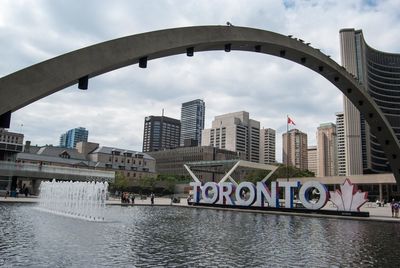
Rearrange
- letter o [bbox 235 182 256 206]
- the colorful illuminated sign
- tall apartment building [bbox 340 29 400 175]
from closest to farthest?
the colorful illuminated sign, letter o [bbox 235 182 256 206], tall apartment building [bbox 340 29 400 175]

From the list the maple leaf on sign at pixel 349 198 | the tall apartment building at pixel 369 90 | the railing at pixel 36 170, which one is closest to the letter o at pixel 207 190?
the maple leaf on sign at pixel 349 198

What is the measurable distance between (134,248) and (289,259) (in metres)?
5.69

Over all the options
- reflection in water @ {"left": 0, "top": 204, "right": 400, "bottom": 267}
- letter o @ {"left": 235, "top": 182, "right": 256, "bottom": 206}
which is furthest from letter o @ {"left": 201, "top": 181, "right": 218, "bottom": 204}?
reflection in water @ {"left": 0, "top": 204, "right": 400, "bottom": 267}

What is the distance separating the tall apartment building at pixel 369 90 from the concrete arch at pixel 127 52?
146 m

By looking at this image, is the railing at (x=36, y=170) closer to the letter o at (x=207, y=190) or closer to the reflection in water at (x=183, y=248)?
the letter o at (x=207, y=190)

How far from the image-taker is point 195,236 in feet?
59.8

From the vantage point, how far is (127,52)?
35.8ft

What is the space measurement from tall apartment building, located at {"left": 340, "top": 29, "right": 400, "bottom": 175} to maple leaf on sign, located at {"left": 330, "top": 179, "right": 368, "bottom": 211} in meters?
126

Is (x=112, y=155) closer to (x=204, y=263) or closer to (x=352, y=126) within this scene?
(x=352, y=126)

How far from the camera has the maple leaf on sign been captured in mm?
34500

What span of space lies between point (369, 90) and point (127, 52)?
15616cm

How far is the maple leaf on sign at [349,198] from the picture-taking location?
113ft

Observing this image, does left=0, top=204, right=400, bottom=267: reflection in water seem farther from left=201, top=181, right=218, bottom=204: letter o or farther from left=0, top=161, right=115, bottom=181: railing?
left=0, top=161, right=115, bottom=181: railing

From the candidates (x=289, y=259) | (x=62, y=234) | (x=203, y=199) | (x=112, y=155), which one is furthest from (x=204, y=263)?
(x=112, y=155)
